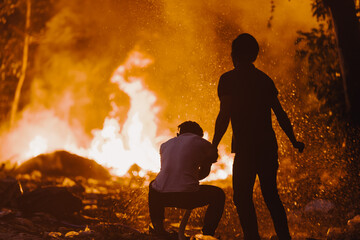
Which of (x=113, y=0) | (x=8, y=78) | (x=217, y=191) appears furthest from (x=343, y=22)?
(x=8, y=78)

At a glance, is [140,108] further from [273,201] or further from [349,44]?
[273,201]

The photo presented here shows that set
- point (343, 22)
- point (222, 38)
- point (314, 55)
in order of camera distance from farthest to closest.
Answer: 1. point (222, 38)
2. point (314, 55)
3. point (343, 22)

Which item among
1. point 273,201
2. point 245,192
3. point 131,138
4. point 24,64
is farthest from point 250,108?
point 24,64

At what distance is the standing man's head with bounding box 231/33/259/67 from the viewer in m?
4.31

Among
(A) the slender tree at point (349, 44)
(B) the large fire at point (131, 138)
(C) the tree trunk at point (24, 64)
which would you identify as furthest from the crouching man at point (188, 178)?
(C) the tree trunk at point (24, 64)

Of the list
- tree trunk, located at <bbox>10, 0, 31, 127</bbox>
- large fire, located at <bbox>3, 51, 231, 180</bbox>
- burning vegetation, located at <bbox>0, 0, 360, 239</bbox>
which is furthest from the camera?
tree trunk, located at <bbox>10, 0, 31, 127</bbox>

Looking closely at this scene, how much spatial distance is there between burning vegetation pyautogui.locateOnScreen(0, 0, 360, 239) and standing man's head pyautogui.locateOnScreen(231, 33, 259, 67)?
2.30m

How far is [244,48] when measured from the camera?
14.2 feet

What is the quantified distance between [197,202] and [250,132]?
996mm

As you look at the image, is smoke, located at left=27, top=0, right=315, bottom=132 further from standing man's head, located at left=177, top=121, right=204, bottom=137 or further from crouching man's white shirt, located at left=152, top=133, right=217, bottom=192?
crouching man's white shirt, located at left=152, top=133, right=217, bottom=192

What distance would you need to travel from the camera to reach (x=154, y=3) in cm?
1129

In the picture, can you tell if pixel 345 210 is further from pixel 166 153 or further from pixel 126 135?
pixel 126 135

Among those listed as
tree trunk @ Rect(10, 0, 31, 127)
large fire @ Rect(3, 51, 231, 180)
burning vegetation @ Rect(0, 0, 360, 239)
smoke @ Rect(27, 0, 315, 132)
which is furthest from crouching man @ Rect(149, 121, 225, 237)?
tree trunk @ Rect(10, 0, 31, 127)

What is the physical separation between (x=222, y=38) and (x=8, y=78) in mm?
16741
